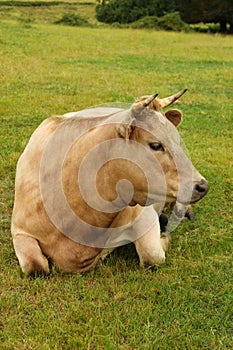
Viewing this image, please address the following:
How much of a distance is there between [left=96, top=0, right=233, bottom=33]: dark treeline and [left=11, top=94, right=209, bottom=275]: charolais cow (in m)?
32.1

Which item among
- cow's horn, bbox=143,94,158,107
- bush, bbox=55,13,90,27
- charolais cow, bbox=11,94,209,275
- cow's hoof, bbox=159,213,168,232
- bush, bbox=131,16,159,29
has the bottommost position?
bush, bbox=55,13,90,27

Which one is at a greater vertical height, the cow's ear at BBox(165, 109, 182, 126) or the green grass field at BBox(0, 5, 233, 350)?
the cow's ear at BBox(165, 109, 182, 126)

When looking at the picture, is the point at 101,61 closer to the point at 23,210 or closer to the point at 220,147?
the point at 220,147

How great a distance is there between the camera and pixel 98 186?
3.77m

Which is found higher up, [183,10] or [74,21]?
[183,10]

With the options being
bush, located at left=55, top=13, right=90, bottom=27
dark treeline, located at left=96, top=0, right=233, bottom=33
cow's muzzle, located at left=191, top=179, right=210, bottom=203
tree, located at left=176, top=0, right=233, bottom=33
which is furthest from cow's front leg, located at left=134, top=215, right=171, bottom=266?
tree, located at left=176, top=0, right=233, bottom=33

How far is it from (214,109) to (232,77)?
14.6ft

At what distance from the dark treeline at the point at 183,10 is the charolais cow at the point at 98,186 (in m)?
32.1

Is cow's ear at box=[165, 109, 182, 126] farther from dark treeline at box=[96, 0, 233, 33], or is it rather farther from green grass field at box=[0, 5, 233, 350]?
dark treeline at box=[96, 0, 233, 33]

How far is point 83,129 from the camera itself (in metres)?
3.98

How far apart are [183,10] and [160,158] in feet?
111

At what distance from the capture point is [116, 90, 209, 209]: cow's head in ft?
11.6

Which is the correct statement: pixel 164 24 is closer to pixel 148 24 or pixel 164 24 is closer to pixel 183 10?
pixel 148 24

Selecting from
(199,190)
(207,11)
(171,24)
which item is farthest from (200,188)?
(207,11)
